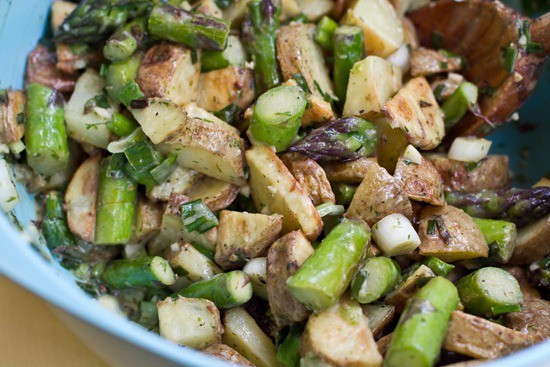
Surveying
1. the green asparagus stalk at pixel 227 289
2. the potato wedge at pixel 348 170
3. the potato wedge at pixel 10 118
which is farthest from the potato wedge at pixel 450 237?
the potato wedge at pixel 10 118

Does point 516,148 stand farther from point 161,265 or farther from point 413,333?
point 161,265

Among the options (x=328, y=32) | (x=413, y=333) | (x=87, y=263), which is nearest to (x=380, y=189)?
(x=413, y=333)

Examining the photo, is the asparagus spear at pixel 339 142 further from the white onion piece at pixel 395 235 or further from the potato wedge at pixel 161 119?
the potato wedge at pixel 161 119

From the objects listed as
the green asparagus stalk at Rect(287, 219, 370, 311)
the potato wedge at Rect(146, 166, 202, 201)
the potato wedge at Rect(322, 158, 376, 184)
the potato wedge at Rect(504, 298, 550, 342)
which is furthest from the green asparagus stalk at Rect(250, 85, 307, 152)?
the potato wedge at Rect(504, 298, 550, 342)

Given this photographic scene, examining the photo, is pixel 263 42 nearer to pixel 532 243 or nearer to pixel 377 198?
pixel 377 198

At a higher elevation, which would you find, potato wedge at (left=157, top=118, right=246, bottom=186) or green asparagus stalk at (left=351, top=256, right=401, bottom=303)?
potato wedge at (left=157, top=118, right=246, bottom=186)

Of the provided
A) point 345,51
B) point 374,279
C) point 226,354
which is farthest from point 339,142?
point 226,354

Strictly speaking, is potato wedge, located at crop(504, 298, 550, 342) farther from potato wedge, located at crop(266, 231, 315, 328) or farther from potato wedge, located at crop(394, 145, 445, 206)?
potato wedge, located at crop(266, 231, 315, 328)
